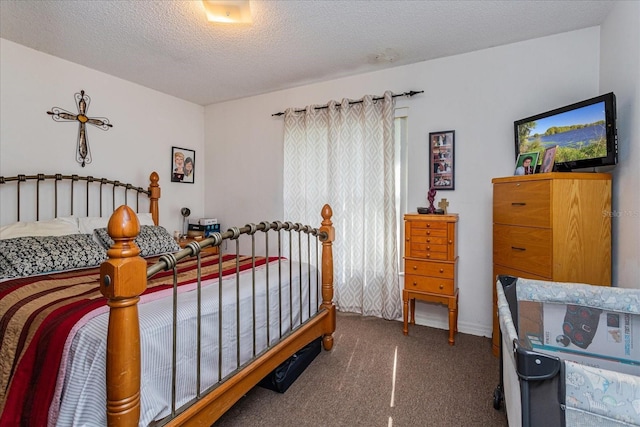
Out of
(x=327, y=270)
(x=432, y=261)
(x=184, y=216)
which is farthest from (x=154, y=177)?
(x=432, y=261)

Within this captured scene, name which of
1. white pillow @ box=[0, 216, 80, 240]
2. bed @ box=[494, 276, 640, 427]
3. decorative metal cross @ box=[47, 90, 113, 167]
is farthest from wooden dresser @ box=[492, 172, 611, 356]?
decorative metal cross @ box=[47, 90, 113, 167]

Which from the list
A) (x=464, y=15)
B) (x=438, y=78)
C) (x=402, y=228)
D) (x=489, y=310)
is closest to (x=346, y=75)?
(x=438, y=78)

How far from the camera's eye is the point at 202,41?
8.14 feet

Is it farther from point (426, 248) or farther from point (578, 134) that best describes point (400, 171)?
point (578, 134)

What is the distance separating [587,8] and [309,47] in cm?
192

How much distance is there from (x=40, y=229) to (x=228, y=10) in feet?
6.76

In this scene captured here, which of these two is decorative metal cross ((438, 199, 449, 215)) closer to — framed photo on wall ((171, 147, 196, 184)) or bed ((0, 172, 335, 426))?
bed ((0, 172, 335, 426))

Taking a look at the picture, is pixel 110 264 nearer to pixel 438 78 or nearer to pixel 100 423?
pixel 100 423

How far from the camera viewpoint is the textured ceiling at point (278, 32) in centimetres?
208

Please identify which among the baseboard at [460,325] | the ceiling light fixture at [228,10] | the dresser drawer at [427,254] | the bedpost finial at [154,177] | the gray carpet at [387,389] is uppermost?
the ceiling light fixture at [228,10]

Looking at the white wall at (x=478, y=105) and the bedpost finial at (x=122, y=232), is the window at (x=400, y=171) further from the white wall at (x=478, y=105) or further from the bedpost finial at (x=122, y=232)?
the bedpost finial at (x=122, y=232)

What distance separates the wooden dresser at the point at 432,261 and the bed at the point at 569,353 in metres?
0.90

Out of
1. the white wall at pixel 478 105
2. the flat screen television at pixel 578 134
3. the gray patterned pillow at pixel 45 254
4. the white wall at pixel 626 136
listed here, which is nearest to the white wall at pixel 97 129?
the gray patterned pillow at pixel 45 254

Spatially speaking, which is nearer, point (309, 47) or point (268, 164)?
point (309, 47)
